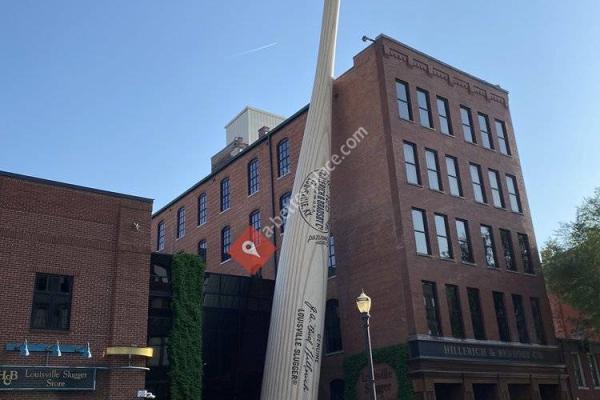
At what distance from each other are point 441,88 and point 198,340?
1796 centimetres

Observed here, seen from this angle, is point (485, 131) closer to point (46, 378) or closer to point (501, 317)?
point (501, 317)

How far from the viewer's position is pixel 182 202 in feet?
151

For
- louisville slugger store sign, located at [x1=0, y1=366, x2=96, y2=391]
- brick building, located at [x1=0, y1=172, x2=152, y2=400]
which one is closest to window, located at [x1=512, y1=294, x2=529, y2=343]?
brick building, located at [x1=0, y1=172, x2=152, y2=400]

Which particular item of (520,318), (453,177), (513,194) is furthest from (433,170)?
(520,318)

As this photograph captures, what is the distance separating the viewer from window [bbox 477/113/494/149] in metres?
33.7

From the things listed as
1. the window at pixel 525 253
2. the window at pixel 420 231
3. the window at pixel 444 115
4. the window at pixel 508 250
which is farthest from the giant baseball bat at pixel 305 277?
the window at pixel 525 253

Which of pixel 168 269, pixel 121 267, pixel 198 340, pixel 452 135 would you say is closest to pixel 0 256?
pixel 121 267

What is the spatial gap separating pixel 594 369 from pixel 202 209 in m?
26.4

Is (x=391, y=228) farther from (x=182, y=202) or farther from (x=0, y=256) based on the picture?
(x=182, y=202)

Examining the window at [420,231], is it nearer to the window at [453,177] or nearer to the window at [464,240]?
the window at [464,240]

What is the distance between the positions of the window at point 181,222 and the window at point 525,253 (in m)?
23.1

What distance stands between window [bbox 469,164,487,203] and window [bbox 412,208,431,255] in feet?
14.8

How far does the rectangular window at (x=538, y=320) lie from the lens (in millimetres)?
30562

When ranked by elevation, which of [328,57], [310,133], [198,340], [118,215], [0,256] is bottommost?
[198,340]
